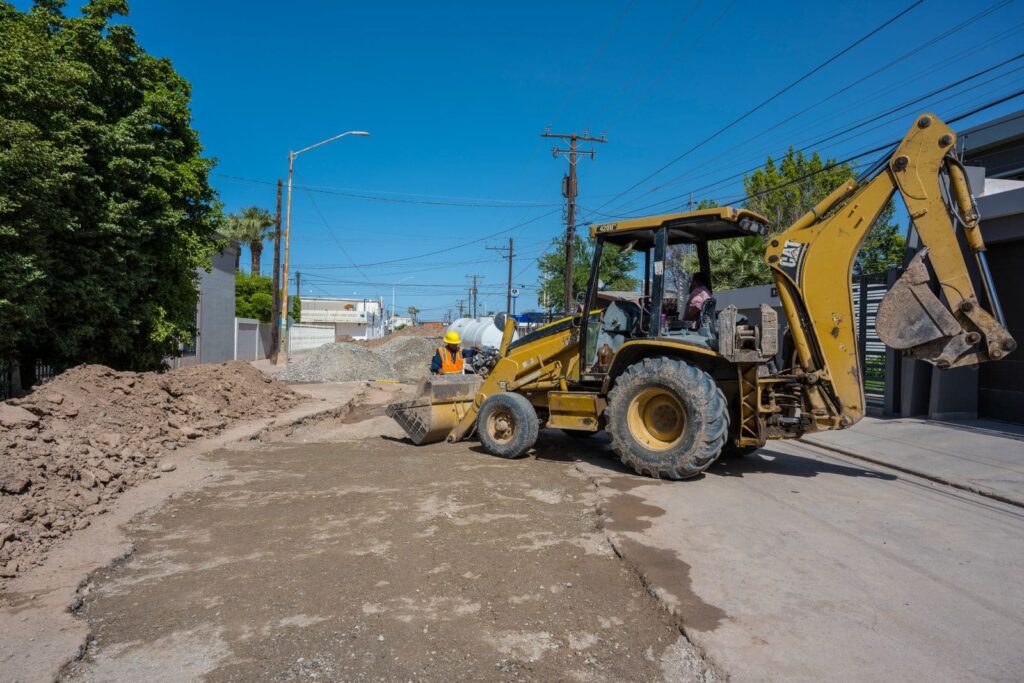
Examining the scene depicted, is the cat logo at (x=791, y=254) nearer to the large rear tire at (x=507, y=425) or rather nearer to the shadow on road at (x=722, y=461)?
the shadow on road at (x=722, y=461)

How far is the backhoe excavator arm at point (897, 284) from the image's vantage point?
6148mm

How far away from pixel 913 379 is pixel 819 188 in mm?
25711

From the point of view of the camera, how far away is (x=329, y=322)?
86000 mm

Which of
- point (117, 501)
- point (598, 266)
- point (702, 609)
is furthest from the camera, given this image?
point (598, 266)

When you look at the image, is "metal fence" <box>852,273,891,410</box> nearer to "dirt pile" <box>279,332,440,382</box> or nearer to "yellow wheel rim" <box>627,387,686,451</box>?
"yellow wheel rim" <box>627,387,686,451</box>

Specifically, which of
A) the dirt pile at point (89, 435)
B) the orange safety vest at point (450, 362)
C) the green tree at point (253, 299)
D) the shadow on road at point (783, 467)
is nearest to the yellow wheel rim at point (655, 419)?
the shadow on road at point (783, 467)

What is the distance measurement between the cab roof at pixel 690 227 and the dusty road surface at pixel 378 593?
3.04m

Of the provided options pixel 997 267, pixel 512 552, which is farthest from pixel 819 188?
pixel 512 552

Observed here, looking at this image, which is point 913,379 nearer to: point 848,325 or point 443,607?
point 848,325

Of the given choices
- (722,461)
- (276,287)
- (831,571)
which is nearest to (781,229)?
(276,287)

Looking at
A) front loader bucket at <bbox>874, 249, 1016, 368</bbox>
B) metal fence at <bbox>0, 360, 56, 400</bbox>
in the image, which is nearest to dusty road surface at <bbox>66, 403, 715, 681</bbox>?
front loader bucket at <bbox>874, 249, 1016, 368</bbox>

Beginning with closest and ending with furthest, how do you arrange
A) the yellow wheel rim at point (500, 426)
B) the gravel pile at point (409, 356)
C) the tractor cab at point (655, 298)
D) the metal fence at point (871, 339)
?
the tractor cab at point (655, 298) < the yellow wheel rim at point (500, 426) < the metal fence at point (871, 339) < the gravel pile at point (409, 356)

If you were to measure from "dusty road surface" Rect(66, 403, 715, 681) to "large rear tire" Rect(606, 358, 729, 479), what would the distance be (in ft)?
2.81

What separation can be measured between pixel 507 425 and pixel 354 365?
699 inches
